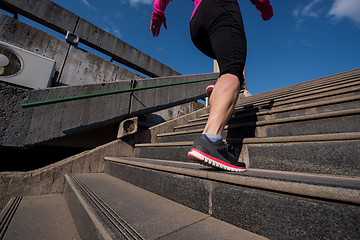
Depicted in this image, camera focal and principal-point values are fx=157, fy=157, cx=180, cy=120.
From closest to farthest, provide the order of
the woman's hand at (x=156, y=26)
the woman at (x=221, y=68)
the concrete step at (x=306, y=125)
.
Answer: the woman at (x=221, y=68), the concrete step at (x=306, y=125), the woman's hand at (x=156, y=26)

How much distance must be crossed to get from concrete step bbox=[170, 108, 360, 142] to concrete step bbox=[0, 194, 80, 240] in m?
1.82

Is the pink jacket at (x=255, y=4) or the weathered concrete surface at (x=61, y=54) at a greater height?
the weathered concrete surface at (x=61, y=54)

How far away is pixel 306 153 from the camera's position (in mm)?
1065

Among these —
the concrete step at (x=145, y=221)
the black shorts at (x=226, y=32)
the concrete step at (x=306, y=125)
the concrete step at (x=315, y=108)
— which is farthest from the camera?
the concrete step at (x=315, y=108)

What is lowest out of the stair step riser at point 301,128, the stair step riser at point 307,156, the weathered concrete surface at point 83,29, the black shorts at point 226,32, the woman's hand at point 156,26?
the stair step riser at point 307,156

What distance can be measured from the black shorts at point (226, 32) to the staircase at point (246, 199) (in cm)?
66

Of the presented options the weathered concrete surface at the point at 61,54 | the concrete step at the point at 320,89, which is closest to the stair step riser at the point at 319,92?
the concrete step at the point at 320,89

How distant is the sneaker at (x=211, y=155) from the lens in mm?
983

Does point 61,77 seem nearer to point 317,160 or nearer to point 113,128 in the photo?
point 113,128

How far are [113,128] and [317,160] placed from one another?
11.5 feet

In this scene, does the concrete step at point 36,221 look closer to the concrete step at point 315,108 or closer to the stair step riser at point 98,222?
the stair step riser at point 98,222

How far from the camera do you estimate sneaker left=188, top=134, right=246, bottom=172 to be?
0.98 meters

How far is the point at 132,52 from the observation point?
5281mm

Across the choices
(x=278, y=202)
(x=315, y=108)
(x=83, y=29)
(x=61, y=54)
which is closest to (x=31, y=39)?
(x=61, y=54)
